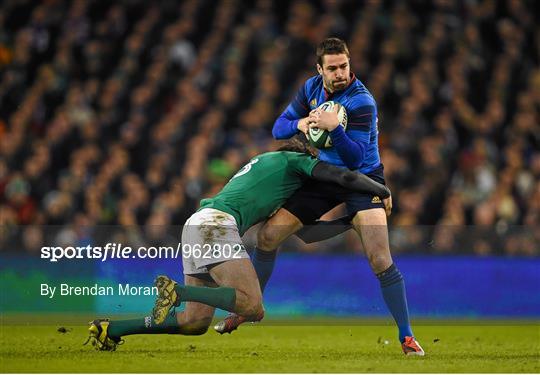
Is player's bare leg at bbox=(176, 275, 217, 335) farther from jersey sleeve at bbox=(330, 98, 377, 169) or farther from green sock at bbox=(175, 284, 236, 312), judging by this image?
jersey sleeve at bbox=(330, 98, 377, 169)

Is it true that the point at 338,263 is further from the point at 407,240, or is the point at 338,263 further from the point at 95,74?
the point at 95,74

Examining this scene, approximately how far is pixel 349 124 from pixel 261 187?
776mm

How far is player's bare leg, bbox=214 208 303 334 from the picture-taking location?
863cm

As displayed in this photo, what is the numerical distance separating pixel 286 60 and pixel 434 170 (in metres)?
2.64

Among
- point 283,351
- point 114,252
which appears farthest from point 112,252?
point 283,351

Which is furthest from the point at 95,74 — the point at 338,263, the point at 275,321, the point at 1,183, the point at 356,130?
the point at 356,130

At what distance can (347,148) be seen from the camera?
838 cm

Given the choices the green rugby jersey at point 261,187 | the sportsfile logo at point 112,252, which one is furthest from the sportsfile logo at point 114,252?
the green rugby jersey at point 261,187

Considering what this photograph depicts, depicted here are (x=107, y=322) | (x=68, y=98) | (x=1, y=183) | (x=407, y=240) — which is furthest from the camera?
(x=68, y=98)

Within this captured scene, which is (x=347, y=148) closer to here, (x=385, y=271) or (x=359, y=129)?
(x=359, y=129)

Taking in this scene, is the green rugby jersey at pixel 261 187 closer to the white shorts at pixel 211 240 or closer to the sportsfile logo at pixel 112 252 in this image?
the white shorts at pixel 211 240

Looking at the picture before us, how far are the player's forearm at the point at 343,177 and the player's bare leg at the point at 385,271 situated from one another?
9.2 inches

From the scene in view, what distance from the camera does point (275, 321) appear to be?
395 inches

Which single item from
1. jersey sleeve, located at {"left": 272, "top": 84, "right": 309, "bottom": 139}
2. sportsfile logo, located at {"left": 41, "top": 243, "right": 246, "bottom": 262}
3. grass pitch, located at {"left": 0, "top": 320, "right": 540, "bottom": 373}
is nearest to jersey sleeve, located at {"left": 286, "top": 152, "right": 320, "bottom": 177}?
jersey sleeve, located at {"left": 272, "top": 84, "right": 309, "bottom": 139}
